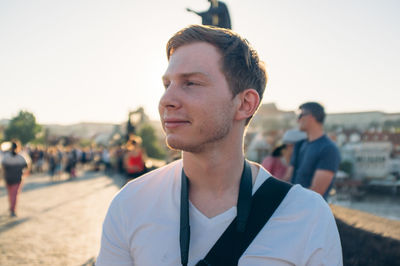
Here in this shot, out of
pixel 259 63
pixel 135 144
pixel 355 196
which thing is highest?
pixel 259 63

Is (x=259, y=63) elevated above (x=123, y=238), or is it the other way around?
(x=259, y=63)

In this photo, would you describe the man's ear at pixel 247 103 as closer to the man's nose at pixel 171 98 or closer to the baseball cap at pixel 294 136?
the man's nose at pixel 171 98

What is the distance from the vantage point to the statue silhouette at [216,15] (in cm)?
368

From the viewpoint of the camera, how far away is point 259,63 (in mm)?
1777

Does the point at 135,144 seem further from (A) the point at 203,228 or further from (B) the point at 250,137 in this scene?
(B) the point at 250,137

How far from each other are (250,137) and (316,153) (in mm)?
55608

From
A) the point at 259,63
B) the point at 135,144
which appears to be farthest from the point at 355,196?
the point at 259,63

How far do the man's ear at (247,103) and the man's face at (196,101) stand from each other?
9 centimetres

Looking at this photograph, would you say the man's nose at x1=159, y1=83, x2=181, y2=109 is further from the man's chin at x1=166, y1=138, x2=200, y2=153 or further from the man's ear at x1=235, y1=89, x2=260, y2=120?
the man's ear at x1=235, y1=89, x2=260, y2=120

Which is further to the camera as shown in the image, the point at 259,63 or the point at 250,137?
the point at 250,137

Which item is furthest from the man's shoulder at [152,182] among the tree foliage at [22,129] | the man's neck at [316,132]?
the tree foliage at [22,129]

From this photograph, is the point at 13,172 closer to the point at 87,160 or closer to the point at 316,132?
the point at 316,132

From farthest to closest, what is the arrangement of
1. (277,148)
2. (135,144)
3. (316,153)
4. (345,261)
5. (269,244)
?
(135,144)
(277,148)
(316,153)
(345,261)
(269,244)

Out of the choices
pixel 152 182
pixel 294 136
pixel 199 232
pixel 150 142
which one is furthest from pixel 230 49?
pixel 150 142
